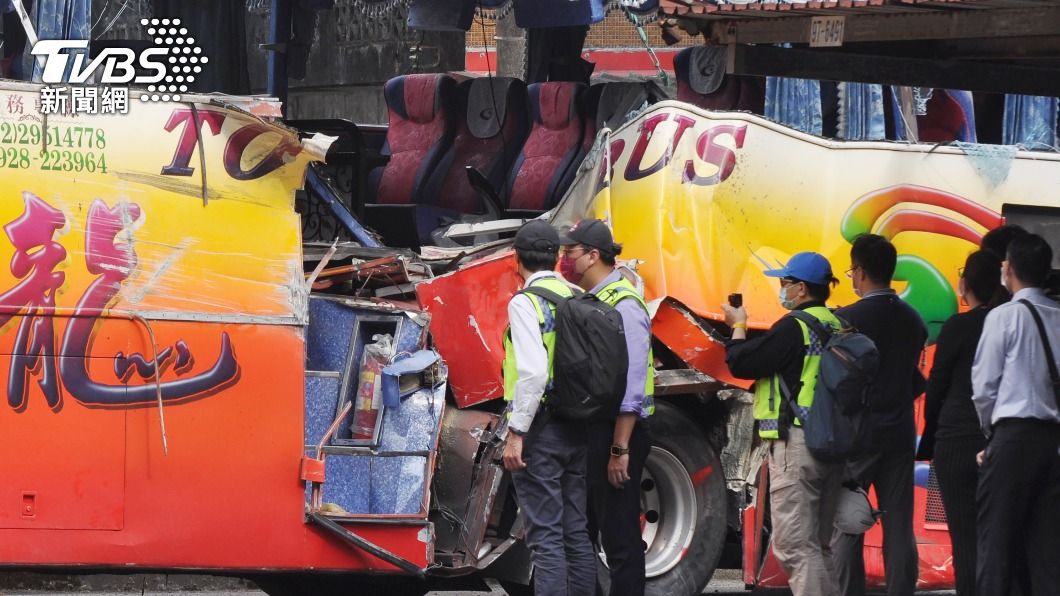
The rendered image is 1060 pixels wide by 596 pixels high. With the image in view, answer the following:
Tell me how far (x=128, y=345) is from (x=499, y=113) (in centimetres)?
551

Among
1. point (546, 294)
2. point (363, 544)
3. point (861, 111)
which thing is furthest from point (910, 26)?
point (861, 111)

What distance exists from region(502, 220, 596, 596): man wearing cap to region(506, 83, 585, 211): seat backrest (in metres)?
4.45

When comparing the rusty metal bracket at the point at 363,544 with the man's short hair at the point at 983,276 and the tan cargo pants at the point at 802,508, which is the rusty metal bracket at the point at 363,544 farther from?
the man's short hair at the point at 983,276

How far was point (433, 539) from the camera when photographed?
682 cm

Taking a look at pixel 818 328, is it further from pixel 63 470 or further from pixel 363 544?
pixel 63 470

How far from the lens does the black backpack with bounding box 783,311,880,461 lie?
20.5 ft

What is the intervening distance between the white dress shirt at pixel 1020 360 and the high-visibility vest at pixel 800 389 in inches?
25.6

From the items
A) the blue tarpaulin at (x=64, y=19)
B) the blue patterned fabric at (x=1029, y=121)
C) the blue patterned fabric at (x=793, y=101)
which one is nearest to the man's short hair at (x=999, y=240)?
the blue patterned fabric at (x=793, y=101)

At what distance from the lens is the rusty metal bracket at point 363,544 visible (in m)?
6.64

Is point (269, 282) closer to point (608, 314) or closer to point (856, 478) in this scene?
point (608, 314)

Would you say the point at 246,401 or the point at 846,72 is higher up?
the point at 846,72

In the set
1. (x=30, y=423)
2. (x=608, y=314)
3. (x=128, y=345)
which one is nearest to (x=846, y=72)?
(x=608, y=314)

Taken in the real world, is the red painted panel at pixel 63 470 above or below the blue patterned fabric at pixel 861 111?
below
